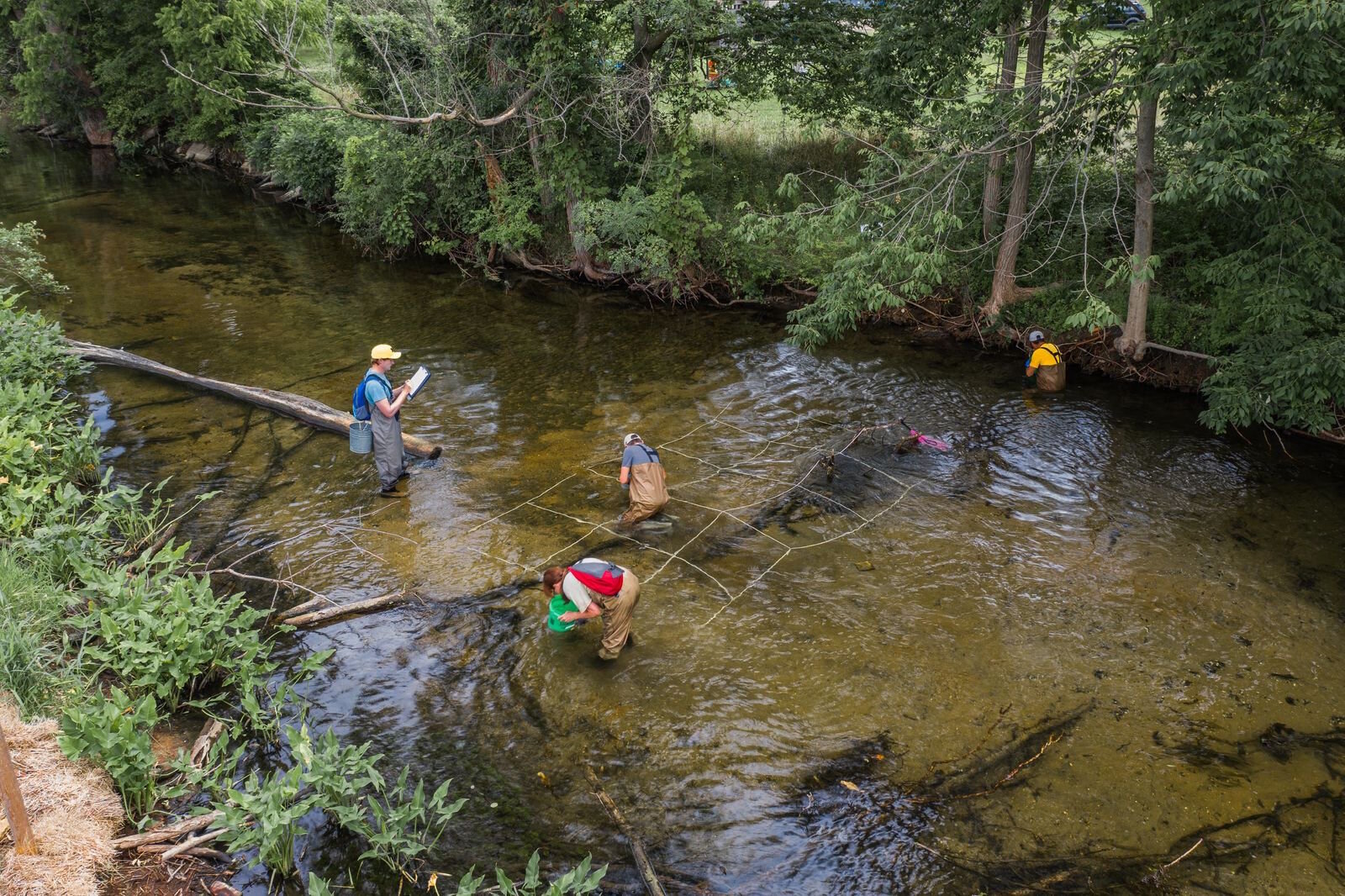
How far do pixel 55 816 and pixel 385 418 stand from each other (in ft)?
18.1

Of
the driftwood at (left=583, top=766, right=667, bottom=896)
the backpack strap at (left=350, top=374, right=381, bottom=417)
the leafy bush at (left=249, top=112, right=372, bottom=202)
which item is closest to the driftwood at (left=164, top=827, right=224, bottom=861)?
the driftwood at (left=583, top=766, right=667, bottom=896)

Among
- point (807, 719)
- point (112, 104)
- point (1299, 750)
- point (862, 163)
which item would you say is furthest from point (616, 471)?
point (112, 104)

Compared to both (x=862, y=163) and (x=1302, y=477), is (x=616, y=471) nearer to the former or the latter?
(x=1302, y=477)

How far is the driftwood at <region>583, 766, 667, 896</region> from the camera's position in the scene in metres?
5.39

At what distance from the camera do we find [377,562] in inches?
353

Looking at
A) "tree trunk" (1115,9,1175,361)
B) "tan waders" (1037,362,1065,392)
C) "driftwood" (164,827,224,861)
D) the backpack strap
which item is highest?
"tree trunk" (1115,9,1175,361)

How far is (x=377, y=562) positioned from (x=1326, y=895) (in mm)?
7982

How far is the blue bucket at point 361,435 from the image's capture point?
998 cm

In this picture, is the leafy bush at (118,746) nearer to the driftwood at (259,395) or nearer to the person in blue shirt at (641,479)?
the person in blue shirt at (641,479)

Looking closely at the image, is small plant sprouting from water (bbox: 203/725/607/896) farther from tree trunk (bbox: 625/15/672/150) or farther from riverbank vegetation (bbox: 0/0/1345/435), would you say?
tree trunk (bbox: 625/15/672/150)

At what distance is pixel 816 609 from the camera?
323 inches

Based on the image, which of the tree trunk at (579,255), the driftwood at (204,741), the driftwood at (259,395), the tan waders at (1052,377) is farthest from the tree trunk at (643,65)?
the driftwood at (204,741)

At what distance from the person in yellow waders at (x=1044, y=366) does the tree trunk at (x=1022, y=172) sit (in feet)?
3.86

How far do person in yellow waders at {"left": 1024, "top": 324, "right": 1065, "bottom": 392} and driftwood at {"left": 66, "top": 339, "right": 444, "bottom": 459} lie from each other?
27.0ft
